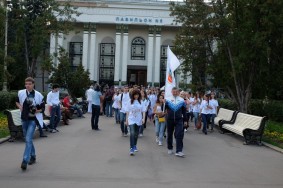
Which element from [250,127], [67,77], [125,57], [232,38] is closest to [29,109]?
[250,127]

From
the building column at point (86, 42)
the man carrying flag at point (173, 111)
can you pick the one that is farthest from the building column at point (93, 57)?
the man carrying flag at point (173, 111)

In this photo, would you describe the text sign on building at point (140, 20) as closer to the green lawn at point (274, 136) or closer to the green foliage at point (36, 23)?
the green foliage at point (36, 23)

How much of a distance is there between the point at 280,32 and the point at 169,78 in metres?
9.11

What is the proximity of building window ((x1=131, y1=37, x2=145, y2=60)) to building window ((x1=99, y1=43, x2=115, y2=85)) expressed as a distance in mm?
3150

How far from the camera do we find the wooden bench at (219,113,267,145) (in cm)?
1365

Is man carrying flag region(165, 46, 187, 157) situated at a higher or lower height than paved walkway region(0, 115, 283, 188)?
higher

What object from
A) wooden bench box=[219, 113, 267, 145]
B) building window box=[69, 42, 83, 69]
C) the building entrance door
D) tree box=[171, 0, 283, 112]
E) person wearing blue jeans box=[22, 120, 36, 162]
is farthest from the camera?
the building entrance door

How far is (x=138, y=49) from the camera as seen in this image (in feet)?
202

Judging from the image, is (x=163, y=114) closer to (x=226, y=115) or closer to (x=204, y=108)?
(x=204, y=108)

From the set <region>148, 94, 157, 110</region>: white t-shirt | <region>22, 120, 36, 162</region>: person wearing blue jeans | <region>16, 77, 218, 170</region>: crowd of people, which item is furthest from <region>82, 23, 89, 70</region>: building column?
<region>22, 120, 36, 162</region>: person wearing blue jeans

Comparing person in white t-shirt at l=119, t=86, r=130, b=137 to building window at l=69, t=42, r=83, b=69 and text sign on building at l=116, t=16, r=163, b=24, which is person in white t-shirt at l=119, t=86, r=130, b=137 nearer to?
text sign on building at l=116, t=16, r=163, b=24

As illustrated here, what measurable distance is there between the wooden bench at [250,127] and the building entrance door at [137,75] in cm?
4578

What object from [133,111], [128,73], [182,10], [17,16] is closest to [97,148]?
[133,111]

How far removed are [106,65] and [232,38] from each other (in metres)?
40.6
